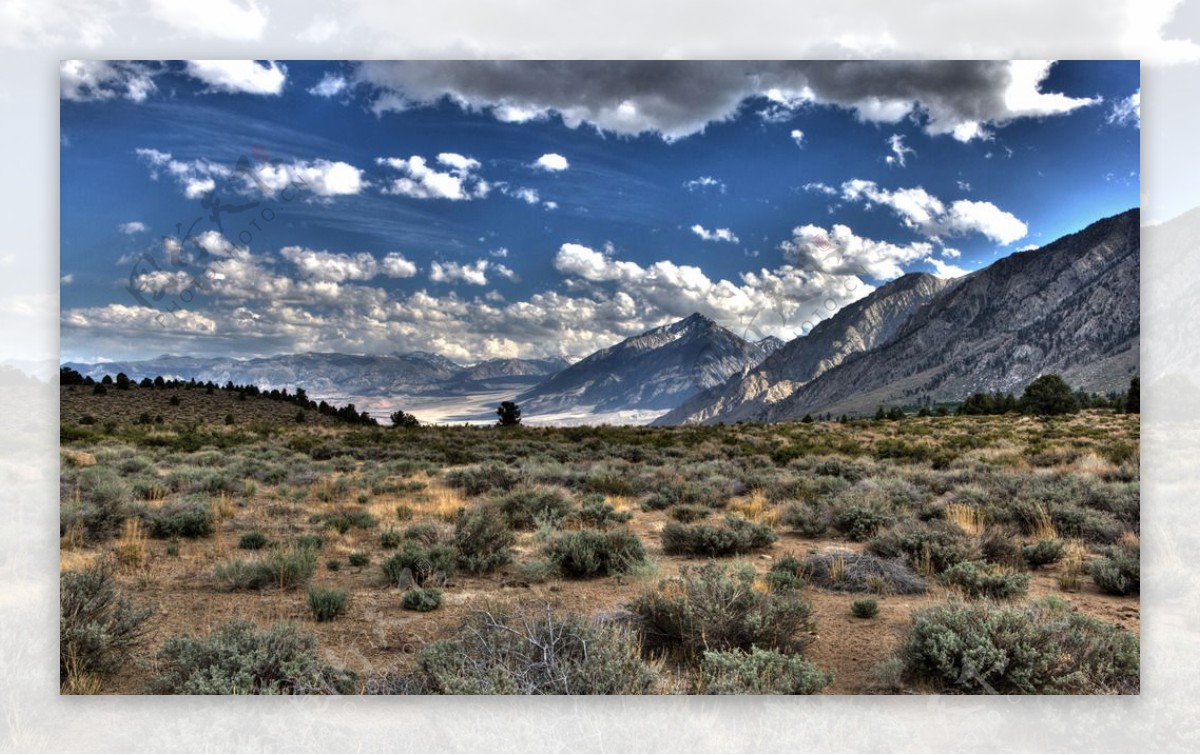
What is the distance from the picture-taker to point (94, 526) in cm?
804

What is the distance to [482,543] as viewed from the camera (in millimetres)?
7445

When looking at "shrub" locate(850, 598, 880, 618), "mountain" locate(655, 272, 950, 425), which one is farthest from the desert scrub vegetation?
"mountain" locate(655, 272, 950, 425)

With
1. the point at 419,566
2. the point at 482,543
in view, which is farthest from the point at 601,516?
the point at 419,566

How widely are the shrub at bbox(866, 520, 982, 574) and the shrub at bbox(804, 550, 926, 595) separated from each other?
0.79ft

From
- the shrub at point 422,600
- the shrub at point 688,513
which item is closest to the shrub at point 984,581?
the shrub at point 688,513

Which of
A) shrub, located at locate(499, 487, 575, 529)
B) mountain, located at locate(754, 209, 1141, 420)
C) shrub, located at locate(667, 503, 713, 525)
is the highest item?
mountain, located at locate(754, 209, 1141, 420)

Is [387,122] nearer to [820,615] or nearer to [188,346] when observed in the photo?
[188,346]

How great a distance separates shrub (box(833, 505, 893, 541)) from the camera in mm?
8281

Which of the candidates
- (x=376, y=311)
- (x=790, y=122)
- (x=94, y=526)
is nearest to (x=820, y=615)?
(x=790, y=122)

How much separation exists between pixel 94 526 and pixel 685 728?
7341 mm

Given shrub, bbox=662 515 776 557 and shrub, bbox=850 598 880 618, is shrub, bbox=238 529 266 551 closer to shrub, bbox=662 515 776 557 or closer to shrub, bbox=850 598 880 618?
shrub, bbox=662 515 776 557

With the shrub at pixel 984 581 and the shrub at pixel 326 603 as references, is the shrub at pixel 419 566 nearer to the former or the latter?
the shrub at pixel 326 603

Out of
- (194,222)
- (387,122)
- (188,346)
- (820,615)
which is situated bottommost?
(820,615)

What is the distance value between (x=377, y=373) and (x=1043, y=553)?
7594 millimetres
